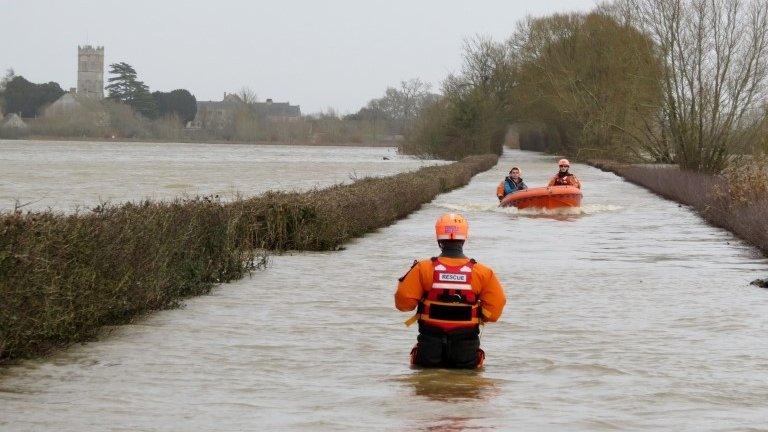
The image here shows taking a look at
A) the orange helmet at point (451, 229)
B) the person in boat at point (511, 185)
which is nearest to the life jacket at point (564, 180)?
the person in boat at point (511, 185)

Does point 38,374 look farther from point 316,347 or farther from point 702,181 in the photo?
point 702,181

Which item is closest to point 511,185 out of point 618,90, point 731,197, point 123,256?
point 731,197

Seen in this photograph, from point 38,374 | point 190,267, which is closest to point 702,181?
point 190,267

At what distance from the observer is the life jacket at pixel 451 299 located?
9672 mm

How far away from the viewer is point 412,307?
987cm

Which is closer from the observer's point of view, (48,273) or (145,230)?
(48,273)

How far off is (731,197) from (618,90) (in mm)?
45634

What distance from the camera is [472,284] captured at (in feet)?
31.8

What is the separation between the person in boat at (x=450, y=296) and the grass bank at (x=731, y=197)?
1296 centimetres

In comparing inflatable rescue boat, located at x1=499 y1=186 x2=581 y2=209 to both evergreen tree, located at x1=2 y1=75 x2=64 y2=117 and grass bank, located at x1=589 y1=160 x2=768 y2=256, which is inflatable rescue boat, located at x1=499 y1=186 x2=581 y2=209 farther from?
evergreen tree, located at x1=2 y1=75 x2=64 y2=117

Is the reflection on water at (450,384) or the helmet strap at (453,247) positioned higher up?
the helmet strap at (453,247)

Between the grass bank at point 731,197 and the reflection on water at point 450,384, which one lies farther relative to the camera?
the grass bank at point 731,197

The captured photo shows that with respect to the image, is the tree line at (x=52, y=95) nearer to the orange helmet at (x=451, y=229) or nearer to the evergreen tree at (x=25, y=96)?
the evergreen tree at (x=25, y=96)

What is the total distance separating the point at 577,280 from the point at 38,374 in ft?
31.4
